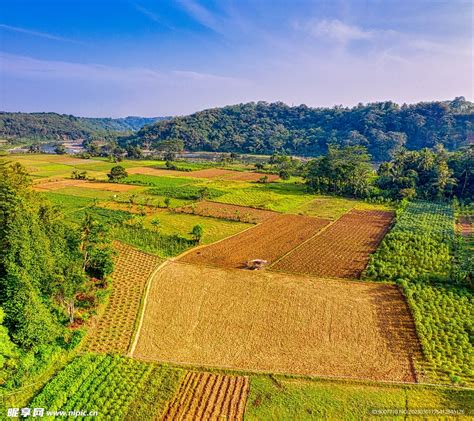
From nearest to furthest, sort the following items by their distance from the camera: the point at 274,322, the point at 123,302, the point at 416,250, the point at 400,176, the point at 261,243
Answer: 1. the point at 274,322
2. the point at 123,302
3. the point at 416,250
4. the point at 261,243
5. the point at 400,176

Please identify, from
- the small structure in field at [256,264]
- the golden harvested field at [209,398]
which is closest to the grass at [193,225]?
the small structure in field at [256,264]

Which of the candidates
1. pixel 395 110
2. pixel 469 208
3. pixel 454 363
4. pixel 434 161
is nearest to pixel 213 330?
pixel 454 363

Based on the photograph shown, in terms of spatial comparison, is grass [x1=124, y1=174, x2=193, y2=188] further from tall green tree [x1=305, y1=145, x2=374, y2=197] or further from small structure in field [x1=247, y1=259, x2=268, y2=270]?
small structure in field [x1=247, y1=259, x2=268, y2=270]

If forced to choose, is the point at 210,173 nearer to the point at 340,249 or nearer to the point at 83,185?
the point at 83,185

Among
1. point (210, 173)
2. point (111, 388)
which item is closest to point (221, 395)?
point (111, 388)

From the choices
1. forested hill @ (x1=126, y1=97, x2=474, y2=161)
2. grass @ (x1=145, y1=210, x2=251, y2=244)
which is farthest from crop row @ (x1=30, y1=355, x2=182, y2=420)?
forested hill @ (x1=126, y1=97, x2=474, y2=161)

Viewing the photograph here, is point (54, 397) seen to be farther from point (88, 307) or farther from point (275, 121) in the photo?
point (275, 121)
